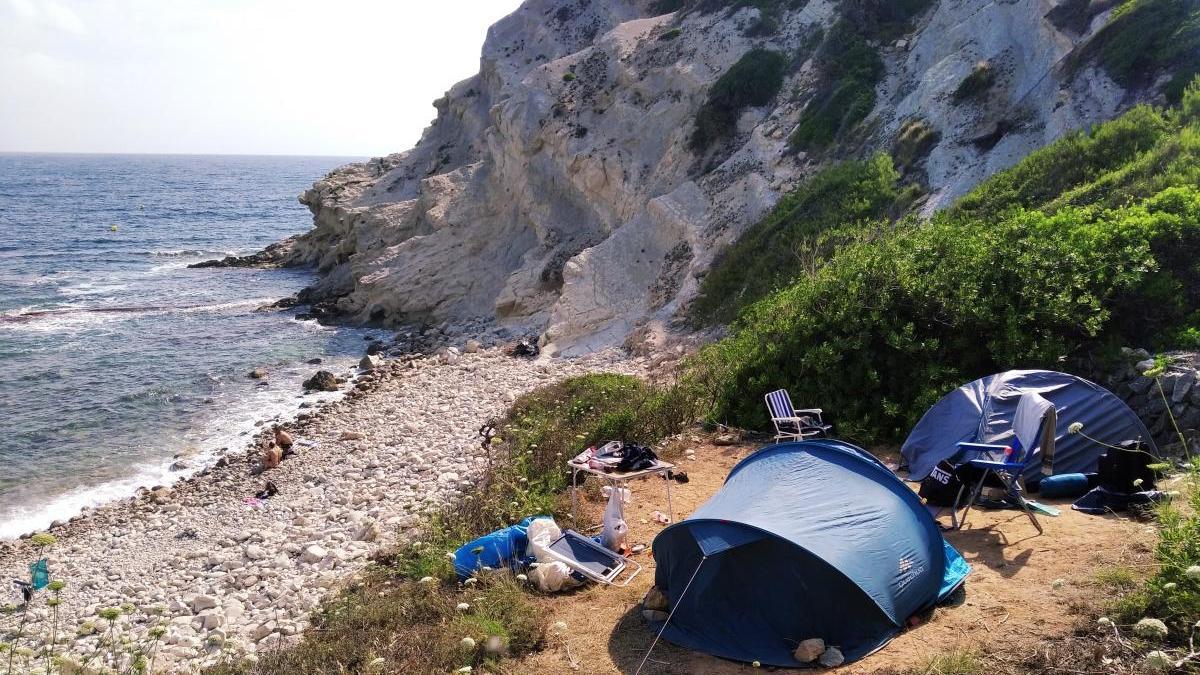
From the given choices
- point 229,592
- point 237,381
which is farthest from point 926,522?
point 237,381

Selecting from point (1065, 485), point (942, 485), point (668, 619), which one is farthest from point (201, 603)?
point (1065, 485)

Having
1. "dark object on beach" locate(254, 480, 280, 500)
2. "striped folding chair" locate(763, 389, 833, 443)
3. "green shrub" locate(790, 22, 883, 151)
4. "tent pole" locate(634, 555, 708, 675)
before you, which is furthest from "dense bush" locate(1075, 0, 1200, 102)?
"dark object on beach" locate(254, 480, 280, 500)

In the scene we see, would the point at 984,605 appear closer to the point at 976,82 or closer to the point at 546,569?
the point at 546,569

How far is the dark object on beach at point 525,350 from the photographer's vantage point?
2417cm

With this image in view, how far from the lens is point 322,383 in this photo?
24141 millimetres

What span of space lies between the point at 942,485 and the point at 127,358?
28016mm

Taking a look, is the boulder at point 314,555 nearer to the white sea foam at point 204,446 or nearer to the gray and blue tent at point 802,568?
the gray and blue tent at point 802,568

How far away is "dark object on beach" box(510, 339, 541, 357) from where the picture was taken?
2417 centimetres

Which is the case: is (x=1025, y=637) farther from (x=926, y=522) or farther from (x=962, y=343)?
(x=962, y=343)

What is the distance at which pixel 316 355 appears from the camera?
2836 centimetres

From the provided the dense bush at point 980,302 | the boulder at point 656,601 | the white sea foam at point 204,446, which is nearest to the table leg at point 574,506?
the boulder at point 656,601

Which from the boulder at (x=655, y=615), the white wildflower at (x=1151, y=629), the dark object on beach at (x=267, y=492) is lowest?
the dark object on beach at (x=267, y=492)

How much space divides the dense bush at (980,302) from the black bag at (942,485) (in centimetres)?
257

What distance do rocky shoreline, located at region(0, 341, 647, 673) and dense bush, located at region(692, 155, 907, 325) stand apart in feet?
9.96
